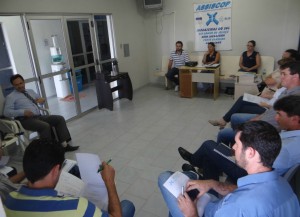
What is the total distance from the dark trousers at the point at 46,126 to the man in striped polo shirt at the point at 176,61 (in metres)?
3.17

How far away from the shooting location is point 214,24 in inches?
211

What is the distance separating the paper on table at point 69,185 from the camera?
4.34 ft

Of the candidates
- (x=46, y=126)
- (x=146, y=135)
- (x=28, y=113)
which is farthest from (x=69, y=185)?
(x=146, y=135)

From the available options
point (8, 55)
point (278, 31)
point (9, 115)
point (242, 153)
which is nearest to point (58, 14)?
point (8, 55)

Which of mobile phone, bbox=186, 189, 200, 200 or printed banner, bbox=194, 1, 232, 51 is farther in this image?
printed banner, bbox=194, 1, 232, 51

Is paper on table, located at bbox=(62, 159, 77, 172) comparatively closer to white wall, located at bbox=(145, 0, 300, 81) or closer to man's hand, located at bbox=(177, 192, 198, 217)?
man's hand, located at bbox=(177, 192, 198, 217)

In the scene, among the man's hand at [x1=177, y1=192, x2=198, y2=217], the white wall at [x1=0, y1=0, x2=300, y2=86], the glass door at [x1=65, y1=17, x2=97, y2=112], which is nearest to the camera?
the man's hand at [x1=177, y1=192, x2=198, y2=217]

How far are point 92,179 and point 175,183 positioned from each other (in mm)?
504

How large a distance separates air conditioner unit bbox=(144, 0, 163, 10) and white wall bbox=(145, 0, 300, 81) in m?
0.17

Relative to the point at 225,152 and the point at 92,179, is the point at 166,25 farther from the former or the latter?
the point at 92,179

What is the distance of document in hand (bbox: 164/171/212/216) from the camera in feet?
4.45

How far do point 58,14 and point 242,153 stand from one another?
406 cm

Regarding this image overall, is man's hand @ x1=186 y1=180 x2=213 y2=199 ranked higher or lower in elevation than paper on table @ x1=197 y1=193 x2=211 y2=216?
higher

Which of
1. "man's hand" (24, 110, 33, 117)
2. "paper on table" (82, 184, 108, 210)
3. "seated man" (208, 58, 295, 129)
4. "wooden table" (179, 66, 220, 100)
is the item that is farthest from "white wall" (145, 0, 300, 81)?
"paper on table" (82, 184, 108, 210)
